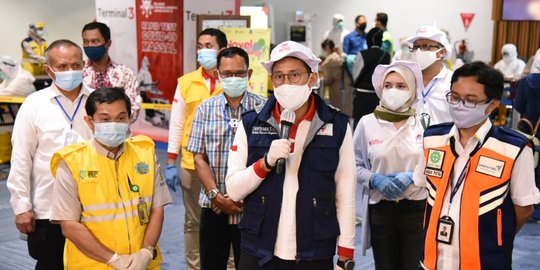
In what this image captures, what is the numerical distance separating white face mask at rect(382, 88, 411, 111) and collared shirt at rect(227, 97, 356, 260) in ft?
2.67

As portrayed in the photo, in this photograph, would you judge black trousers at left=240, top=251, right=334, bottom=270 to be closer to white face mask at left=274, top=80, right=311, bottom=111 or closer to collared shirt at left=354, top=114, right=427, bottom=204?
white face mask at left=274, top=80, right=311, bottom=111

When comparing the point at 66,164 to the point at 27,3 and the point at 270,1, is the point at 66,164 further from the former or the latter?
the point at 270,1

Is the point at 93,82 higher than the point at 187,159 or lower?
higher

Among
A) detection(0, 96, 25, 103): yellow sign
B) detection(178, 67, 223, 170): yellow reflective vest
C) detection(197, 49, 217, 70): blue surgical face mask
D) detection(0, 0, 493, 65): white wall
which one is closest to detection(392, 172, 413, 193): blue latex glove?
detection(178, 67, 223, 170): yellow reflective vest

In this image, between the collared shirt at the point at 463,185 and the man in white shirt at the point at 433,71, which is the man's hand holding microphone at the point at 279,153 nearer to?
the collared shirt at the point at 463,185

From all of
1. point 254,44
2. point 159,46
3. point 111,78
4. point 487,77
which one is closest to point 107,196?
point 487,77

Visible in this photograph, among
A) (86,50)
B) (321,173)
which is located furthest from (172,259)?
(321,173)

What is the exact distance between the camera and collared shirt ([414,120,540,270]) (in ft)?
8.70

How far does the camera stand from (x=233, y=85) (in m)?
3.75

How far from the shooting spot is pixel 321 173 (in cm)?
272

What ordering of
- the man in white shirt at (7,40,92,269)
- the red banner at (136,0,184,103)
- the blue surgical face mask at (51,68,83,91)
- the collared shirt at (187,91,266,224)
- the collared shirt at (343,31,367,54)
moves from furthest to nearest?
the collared shirt at (343,31,367,54)
the red banner at (136,0,184,103)
the collared shirt at (187,91,266,224)
the blue surgical face mask at (51,68,83,91)
the man in white shirt at (7,40,92,269)

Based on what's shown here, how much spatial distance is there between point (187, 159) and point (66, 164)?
1.40 meters

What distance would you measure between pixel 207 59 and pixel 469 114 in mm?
2160

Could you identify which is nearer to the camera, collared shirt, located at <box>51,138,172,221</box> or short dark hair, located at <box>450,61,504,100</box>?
short dark hair, located at <box>450,61,504,100</box>
